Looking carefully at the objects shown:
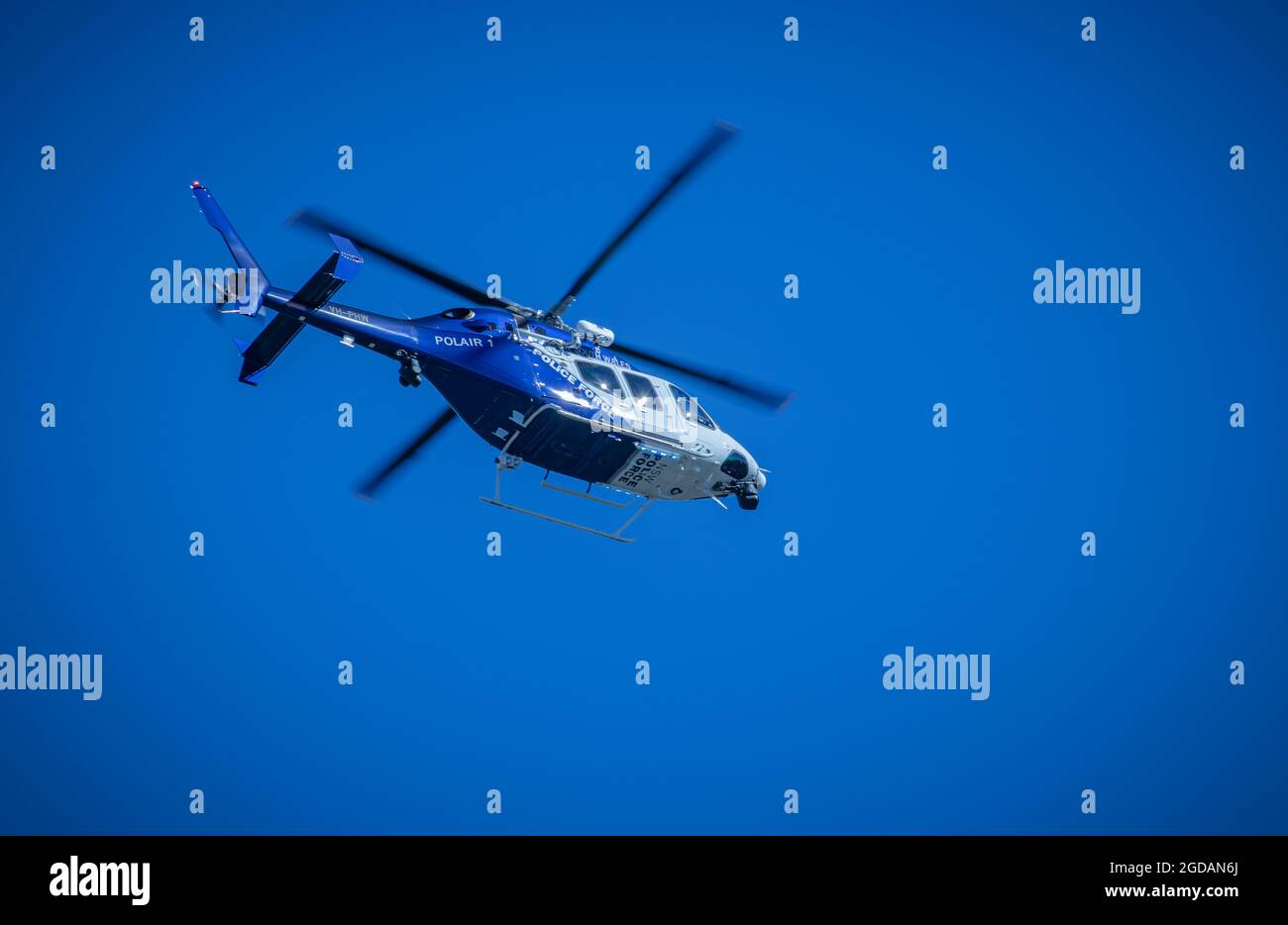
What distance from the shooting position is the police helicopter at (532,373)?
58.0 feet

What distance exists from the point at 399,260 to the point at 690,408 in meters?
4.22

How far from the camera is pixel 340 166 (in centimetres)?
2373

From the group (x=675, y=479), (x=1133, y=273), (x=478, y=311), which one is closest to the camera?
(x=478, y=311)

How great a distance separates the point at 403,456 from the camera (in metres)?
20.2

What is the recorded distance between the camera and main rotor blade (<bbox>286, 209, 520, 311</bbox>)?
55.6 feet

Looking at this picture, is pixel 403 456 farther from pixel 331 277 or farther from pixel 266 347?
pixel 331 277

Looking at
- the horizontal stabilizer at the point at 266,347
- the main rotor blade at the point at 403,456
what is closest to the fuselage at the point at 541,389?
the horizontal stabilizer at the point at 266,347

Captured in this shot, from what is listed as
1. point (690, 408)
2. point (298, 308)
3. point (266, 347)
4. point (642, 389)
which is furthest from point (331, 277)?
point (690, 408)

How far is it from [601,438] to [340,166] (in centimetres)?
693

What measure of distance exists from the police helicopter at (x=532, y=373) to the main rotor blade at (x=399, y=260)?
1cm
